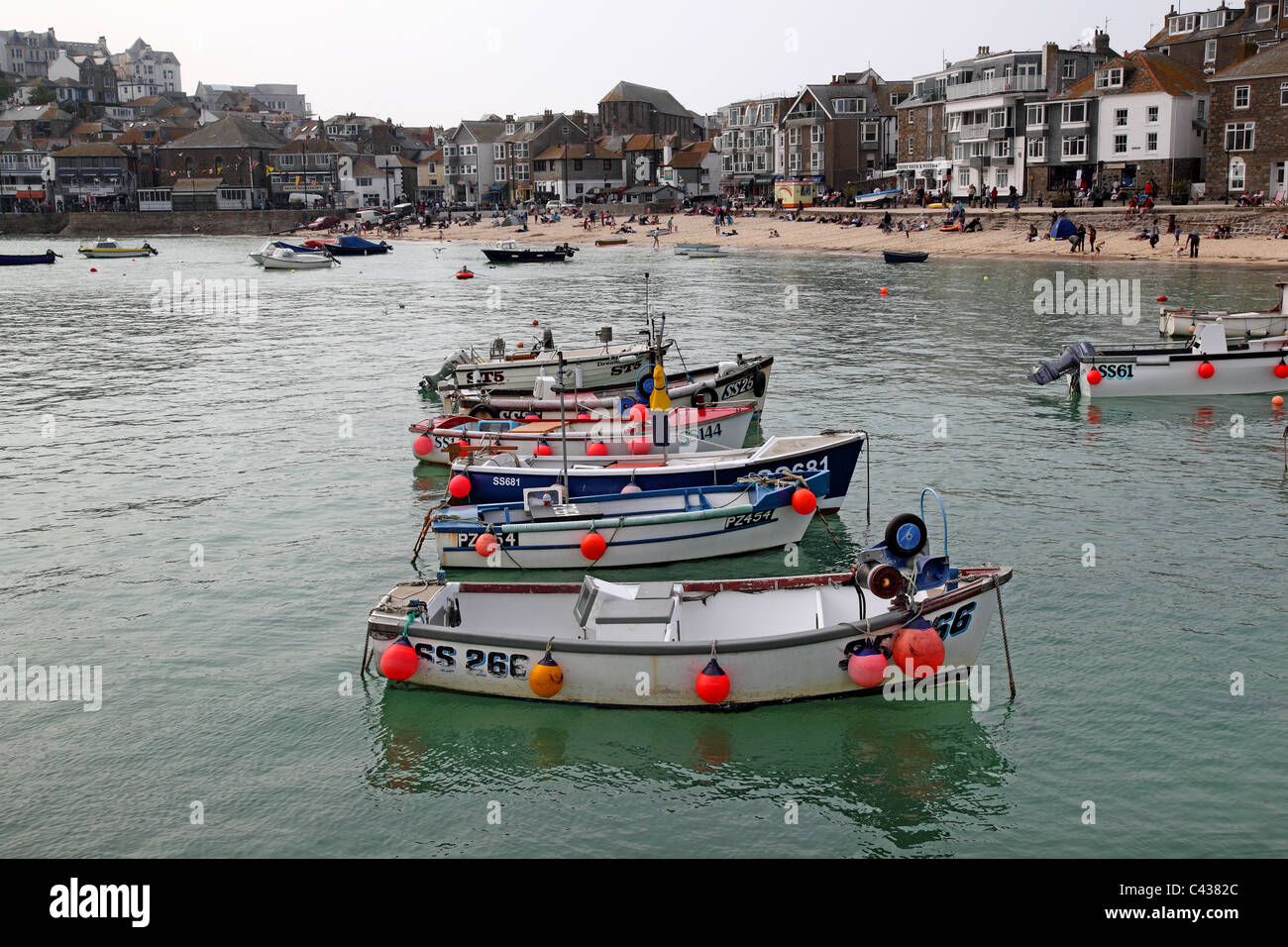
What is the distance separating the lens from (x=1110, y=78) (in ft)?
281

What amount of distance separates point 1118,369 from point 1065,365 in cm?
151

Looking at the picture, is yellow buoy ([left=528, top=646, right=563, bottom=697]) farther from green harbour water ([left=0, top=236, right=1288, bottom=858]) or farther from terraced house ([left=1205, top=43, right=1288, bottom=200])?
terraced house ([left=1205, top=43, right=1288, bottom=200])

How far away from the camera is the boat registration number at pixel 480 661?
47.5 feet

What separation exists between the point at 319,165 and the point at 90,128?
47.9 m

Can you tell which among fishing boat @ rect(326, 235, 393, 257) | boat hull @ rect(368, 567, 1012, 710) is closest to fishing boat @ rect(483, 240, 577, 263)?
fishing boat @ rect(326, 235, 393, 257)

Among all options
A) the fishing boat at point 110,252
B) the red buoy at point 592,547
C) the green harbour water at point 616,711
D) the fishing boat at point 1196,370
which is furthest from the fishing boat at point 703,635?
the fishing boat at point 110,252

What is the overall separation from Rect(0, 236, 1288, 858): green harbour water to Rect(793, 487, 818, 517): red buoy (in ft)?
3.56

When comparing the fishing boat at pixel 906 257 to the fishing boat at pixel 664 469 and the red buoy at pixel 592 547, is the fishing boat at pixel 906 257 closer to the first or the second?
the fishing boat at pixel 664 469

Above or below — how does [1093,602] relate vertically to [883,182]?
below

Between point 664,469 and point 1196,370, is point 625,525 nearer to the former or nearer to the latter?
point 664,469

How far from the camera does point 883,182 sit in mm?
120125
